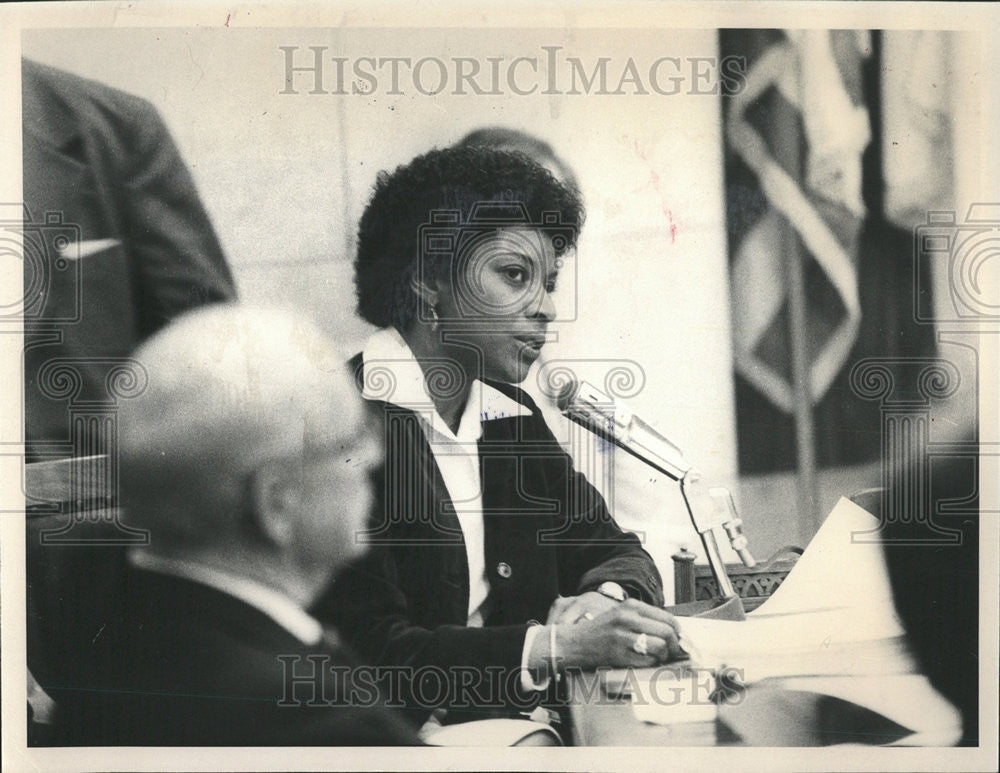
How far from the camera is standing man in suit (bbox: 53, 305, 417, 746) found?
9.37 feet

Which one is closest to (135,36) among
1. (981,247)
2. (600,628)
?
(600,628)

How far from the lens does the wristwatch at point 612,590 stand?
2.87 meters

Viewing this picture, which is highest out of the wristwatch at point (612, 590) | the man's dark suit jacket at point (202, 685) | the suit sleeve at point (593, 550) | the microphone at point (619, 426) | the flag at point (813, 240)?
the flag at point (813, 240)

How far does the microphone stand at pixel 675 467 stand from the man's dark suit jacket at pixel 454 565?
206mm

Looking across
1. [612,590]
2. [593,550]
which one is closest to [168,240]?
[593,550]

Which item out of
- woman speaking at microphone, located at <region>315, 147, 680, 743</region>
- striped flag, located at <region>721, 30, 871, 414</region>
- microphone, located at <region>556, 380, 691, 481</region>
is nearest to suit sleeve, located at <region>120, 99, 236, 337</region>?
woman speaking at microphone, located at <region>315, 147, 680, 743</region>

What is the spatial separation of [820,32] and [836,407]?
1104mm

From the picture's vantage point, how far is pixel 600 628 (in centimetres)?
287

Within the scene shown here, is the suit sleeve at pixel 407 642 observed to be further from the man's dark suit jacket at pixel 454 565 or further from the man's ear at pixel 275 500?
the man's ear at pixel 275 500

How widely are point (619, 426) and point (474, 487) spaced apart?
1.50 ft

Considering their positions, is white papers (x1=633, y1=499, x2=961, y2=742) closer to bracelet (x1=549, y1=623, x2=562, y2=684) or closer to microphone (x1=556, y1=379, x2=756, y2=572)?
microphone (x1=556, y1=379, x2=756, y2=572)

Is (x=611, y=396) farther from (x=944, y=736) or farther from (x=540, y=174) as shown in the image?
(x=944, y=736)

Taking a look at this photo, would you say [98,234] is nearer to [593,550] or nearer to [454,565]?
[454,565]

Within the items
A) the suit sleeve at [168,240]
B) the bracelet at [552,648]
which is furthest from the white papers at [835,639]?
the suit sleeve at [168,240]
